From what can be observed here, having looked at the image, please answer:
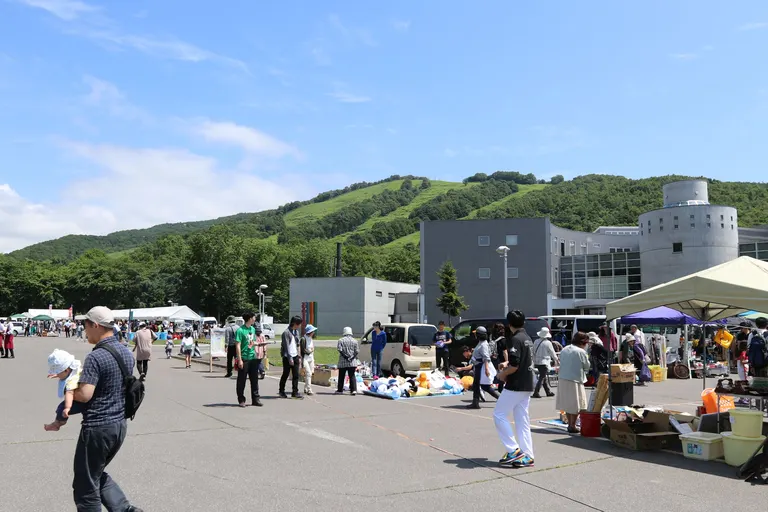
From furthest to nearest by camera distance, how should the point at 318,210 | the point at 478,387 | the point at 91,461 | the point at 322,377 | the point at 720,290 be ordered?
1. the point at 318,210
2. the point at 322,377
3. the point at 478,387
4. the point at 720,290
5. the point at 91,461

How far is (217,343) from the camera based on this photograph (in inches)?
960

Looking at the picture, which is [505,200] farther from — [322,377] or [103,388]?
[103,388]

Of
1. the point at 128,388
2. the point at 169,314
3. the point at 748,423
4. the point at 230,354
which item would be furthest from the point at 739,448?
the point at 169,314

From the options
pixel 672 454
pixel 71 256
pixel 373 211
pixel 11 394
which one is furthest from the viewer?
pixel 373 211

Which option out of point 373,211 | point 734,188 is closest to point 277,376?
point 734,188

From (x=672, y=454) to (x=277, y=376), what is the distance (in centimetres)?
1376

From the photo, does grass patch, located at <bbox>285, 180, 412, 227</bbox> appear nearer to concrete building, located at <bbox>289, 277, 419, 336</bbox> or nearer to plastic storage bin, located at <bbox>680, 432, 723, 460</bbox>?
concrete building, located at <bbox>289, 277, 419, 336</bbox>

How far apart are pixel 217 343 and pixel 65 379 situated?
20587 millimetres

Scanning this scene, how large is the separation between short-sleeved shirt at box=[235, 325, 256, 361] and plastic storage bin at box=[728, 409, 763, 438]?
8685 millimetres

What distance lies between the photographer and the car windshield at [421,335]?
1923cm

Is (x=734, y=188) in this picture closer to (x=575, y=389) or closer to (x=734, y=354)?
(x=734, y=354)

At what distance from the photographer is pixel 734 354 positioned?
2195 cm

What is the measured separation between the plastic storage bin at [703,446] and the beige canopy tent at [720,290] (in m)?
2.05

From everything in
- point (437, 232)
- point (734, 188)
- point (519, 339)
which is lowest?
point (519, 339)
